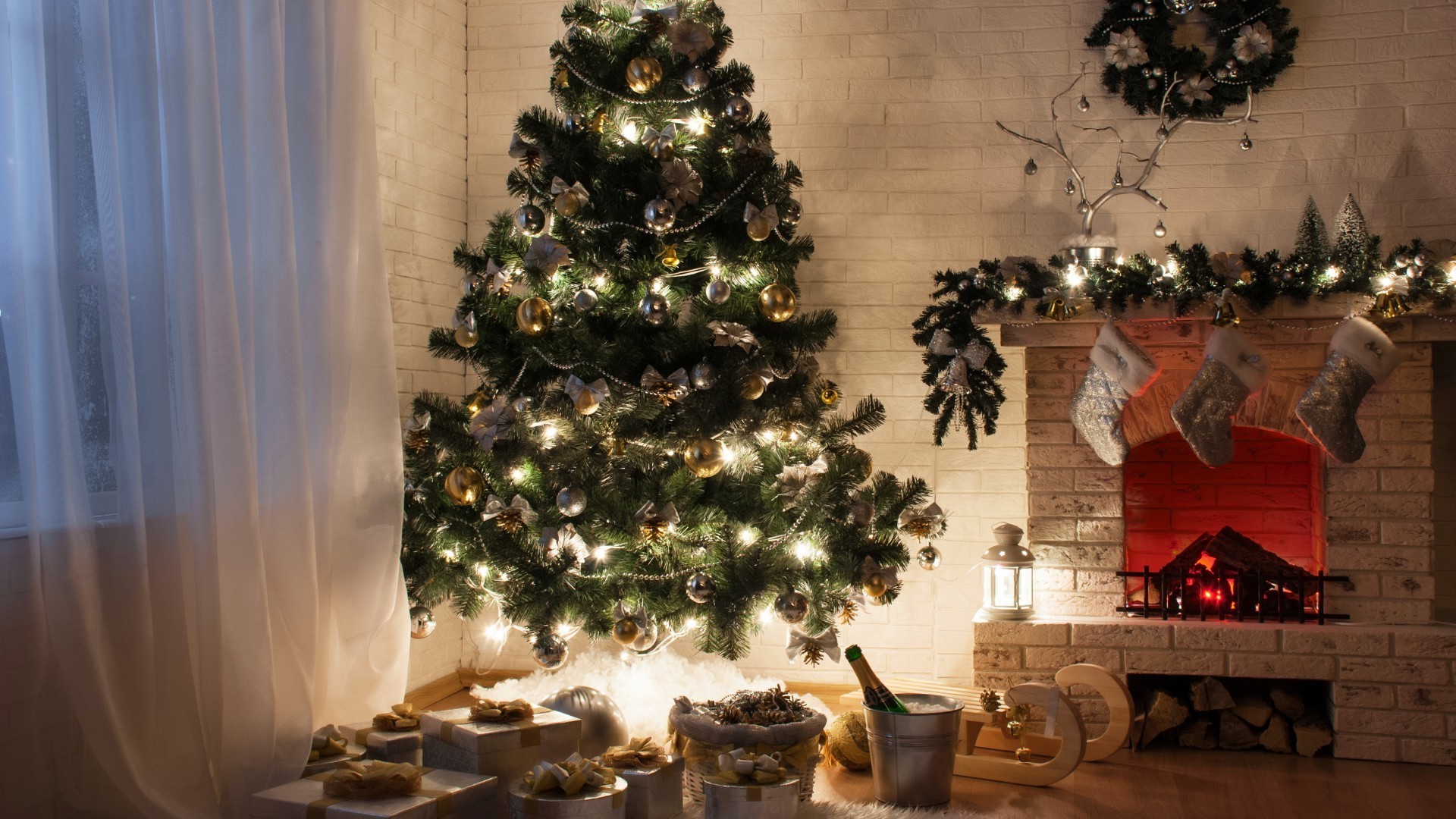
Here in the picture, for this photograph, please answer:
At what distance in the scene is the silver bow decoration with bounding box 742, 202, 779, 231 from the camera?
116 inches

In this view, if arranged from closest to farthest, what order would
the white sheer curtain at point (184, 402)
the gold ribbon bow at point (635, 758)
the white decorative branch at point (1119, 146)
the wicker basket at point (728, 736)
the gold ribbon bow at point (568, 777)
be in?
the white sheer curtain at point (184, 402)
the gold ribbon bow at point (568, 777)
the gold ribbon bow at point (635, 758)
the wicker basket at point (728, 736)
the white decorative branch at point (1119, 146)

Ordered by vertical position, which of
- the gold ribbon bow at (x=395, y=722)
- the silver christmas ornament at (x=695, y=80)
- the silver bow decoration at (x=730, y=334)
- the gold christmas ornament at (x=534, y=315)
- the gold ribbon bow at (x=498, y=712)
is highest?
the silver christmas ornament at (x=695, y=80)

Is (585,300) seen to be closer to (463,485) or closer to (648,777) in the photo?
(463,485)

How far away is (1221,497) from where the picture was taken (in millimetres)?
3807

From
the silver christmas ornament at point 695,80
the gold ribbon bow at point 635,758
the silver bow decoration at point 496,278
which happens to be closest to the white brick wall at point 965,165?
the silver christmas ornament at point 695,80

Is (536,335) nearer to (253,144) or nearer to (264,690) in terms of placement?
(253,144)

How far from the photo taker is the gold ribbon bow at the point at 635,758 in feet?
8.21

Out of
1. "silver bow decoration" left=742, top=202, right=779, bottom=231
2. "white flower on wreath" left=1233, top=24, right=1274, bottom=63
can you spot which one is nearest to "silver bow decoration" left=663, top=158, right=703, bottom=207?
"silver bow decoration" left=742, top=202, right=779, bottom=231

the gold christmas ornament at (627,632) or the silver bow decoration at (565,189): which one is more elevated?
the silver bow decoration at (565,189)

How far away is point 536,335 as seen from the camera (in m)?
3.04

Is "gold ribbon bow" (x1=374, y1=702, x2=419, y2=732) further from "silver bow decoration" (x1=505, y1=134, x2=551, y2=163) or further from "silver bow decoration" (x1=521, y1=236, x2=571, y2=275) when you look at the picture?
"silver bow decoration" (x1=505, y1=134, x2=551, y2=163)

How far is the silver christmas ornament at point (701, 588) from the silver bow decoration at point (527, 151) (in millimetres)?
1183

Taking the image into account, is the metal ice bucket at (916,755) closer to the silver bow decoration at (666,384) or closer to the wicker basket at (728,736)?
the wicker basket at (728,736)

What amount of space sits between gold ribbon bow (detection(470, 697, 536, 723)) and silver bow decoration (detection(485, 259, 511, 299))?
3.59 feet
